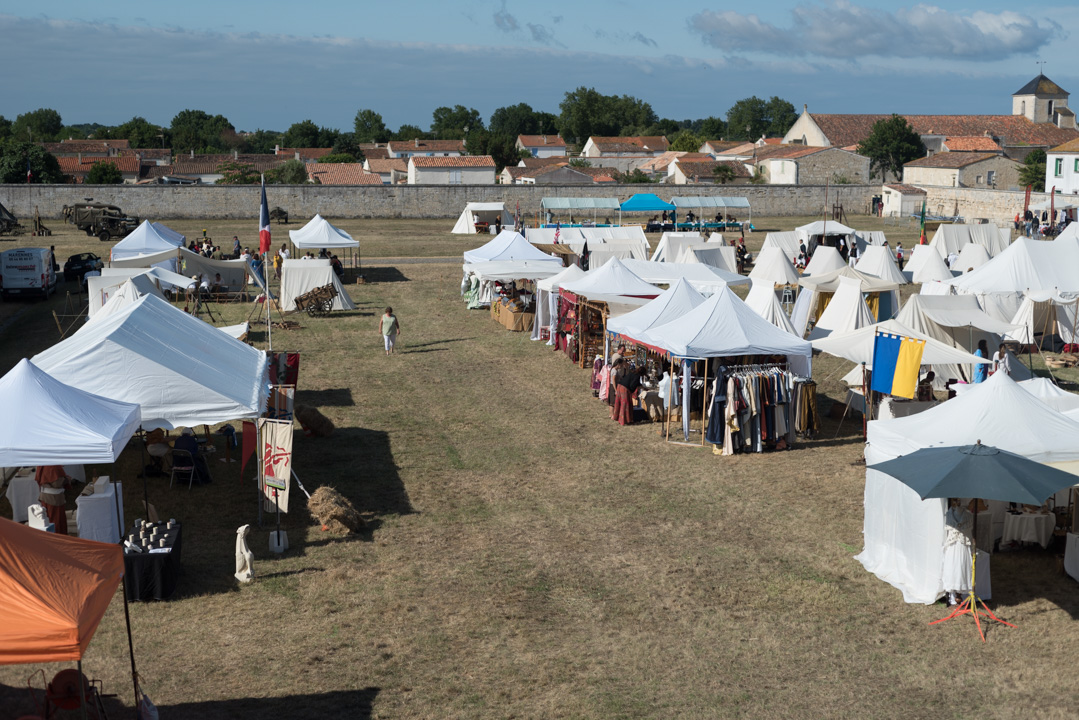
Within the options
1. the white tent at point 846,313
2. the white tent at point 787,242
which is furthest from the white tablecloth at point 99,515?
the white tent at point 787,242

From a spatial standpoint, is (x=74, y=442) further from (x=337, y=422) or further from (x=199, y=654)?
(x=337, y=422)

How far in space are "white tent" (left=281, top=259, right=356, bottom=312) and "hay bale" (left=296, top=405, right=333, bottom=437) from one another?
38.0 feet

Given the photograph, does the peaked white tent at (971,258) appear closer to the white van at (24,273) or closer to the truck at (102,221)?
the white van at (24,273)

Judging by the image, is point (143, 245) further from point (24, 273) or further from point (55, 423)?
point (55, 423)

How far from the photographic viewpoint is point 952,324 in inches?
599

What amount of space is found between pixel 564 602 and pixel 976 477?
12.1 ft

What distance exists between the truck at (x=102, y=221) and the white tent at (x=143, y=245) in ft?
46.6

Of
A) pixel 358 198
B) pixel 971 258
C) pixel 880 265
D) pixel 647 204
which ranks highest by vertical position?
pixel 358 198

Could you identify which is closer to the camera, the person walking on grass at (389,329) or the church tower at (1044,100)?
the person walking on grass at (389,329)

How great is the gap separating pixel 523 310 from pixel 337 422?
27.7 ft

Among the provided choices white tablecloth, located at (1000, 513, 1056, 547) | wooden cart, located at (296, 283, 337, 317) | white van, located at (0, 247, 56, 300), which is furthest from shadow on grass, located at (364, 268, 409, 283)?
white tablecloth, located at (1000, 513, 1056, 547)

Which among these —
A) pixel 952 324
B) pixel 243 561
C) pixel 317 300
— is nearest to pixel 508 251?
pixel 317 300

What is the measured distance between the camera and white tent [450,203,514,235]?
45594 mm

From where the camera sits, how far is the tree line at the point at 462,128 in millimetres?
116688
